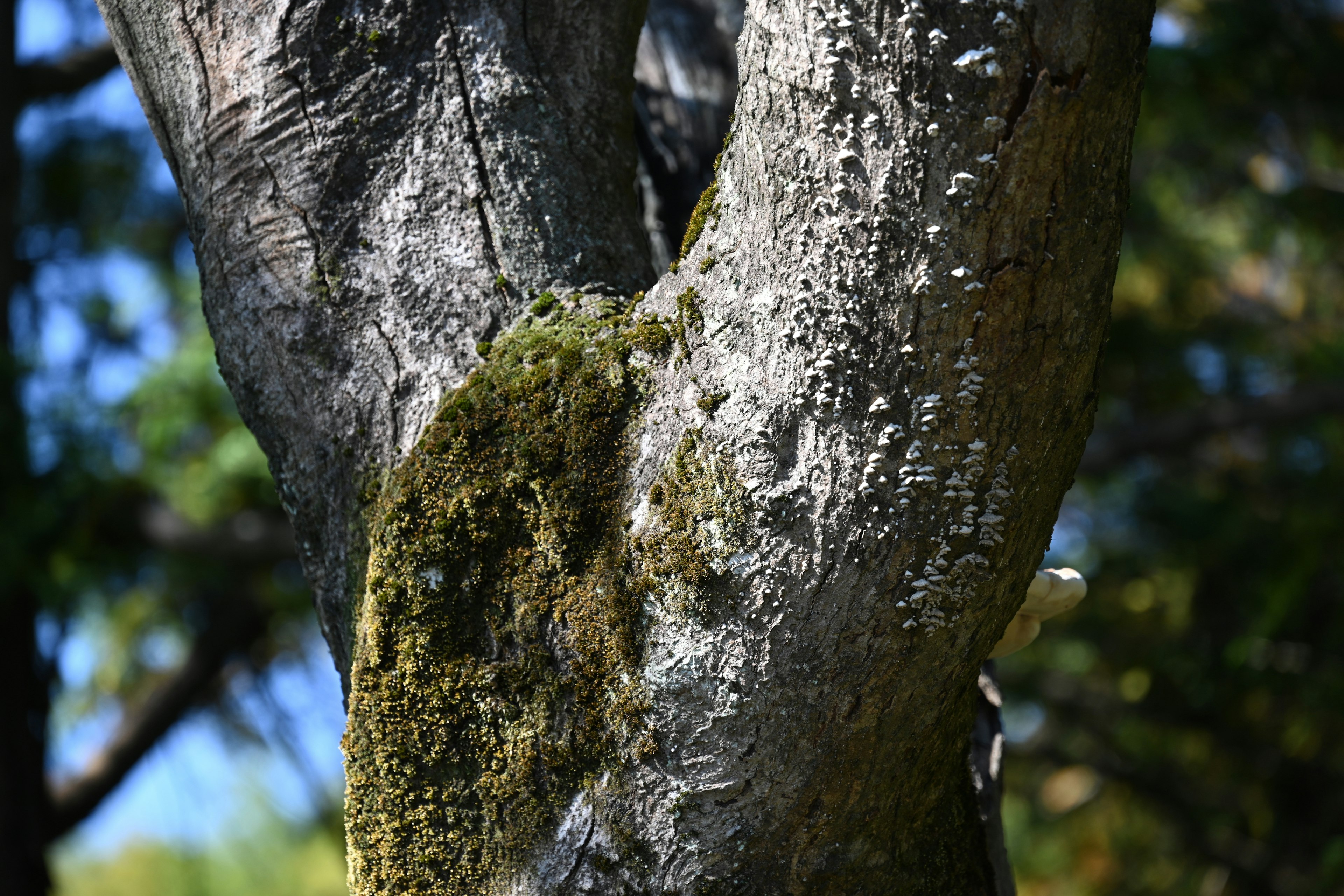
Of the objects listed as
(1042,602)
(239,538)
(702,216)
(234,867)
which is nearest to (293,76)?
(702,216)

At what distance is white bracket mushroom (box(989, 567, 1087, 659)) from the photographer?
1336 millimetres

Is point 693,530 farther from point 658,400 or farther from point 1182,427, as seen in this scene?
point 1182,427

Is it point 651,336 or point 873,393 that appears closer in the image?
point 873,393

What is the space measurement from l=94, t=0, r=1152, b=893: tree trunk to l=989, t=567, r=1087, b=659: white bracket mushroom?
24cm

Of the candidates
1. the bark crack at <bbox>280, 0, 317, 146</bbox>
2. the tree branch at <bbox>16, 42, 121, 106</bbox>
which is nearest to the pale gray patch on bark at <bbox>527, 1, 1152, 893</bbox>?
the bark crack at <bbox>280, 0, 317, 146</bbox>

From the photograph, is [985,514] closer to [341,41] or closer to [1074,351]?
[1074,351]

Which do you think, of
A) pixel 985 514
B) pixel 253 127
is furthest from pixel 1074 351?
pixel 253 127

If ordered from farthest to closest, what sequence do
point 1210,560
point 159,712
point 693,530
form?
point 1210,560 → point 159,712 → point 693,530

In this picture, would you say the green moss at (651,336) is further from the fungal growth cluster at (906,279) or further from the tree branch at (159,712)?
the tree branch at (159,712)

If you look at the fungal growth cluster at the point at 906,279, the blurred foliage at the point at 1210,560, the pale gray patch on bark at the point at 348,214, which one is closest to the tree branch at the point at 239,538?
the pale gray patch on bark at the point at 348,214

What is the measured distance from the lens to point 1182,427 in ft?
15.7

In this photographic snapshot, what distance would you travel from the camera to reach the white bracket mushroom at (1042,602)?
134 centimetres

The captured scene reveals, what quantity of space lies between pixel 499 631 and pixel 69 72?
16.4 feet

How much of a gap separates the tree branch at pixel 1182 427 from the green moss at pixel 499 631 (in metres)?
3.98
